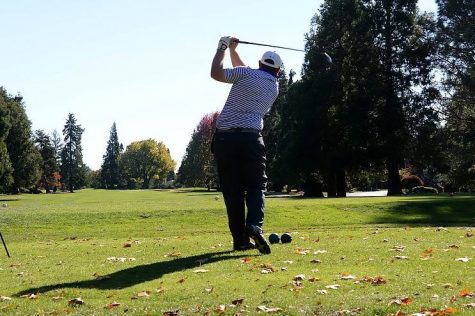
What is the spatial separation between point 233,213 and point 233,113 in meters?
1.45

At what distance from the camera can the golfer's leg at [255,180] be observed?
26.7ft

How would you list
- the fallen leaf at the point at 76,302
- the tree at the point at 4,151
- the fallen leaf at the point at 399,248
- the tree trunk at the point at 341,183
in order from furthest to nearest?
the tree at the point at 4,151 → the tree trunk at the point at 341,183 → the fallen leaf at the point at 399,248 → the fallen leaf at the point at 76,302

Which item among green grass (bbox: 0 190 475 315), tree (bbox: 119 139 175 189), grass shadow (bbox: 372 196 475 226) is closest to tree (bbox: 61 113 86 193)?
tree (bbox: 119 139 175 189)

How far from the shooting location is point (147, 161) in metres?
149

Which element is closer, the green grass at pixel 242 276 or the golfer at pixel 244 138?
the green grass at pixel 242 276

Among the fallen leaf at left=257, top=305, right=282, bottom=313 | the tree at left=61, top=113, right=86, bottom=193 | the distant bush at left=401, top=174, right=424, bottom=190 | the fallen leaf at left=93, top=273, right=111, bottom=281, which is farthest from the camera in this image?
the tree at left=61, top=113, right=86, bottom=193

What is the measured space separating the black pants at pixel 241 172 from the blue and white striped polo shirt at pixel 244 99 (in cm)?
16

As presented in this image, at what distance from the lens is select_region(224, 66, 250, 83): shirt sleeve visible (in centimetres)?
805

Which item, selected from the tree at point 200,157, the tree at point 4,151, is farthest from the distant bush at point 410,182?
the tree at point 4,151

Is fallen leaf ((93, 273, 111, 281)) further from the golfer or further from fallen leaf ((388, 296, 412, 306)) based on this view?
fallen leaf ((388, 296, 412, 306))

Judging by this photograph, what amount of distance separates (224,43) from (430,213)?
1574 cm

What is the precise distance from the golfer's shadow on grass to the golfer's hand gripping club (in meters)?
2.89

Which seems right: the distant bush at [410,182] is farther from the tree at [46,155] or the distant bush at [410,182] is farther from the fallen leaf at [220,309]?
the tree at [46,155]

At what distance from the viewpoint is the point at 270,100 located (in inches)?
333
